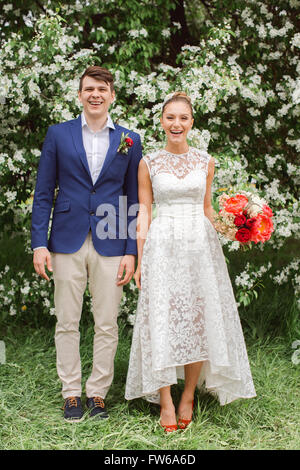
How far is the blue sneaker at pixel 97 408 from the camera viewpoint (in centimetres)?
334

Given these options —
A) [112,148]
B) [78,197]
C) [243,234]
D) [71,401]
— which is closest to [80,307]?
[71,401]

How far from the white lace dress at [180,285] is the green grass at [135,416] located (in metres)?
0.32

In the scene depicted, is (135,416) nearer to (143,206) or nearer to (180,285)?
(180,285)

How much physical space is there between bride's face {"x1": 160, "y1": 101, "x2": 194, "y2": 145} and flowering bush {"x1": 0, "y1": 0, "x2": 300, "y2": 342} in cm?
100

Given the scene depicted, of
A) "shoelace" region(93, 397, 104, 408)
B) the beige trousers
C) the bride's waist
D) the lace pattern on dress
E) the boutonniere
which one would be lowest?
"shoelace" region(93, 397, 104, 408)

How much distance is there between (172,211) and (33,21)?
9.16 ft

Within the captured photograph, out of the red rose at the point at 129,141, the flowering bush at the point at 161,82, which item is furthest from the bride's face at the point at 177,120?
the flowering bush at the point at 161,82

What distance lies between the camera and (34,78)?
13.0 ft

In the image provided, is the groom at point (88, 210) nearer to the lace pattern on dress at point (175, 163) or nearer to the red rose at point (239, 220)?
the lace pattern on dress at point (175, 163)

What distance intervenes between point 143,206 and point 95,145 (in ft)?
1.64

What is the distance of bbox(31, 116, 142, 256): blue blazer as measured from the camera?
3191mm

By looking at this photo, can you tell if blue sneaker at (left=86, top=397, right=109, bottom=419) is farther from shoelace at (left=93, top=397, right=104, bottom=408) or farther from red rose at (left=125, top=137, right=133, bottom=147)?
red rose at (left=125, top=137, right=133, bottom=147)

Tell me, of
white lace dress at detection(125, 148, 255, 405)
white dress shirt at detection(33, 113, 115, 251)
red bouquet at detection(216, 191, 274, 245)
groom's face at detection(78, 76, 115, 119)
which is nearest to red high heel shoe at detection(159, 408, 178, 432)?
white lace dress at detection(125, 148, 255, 405)
